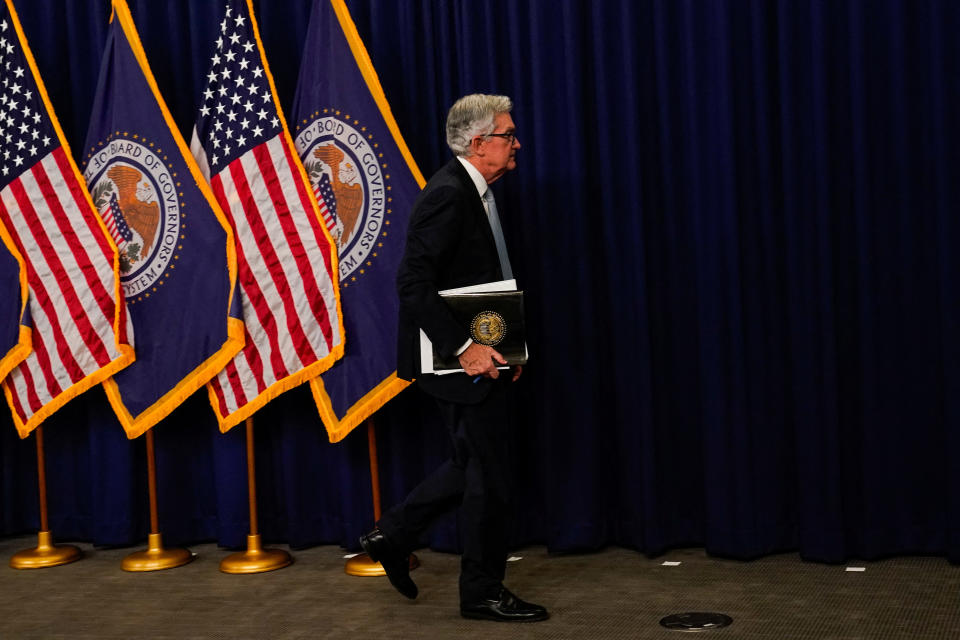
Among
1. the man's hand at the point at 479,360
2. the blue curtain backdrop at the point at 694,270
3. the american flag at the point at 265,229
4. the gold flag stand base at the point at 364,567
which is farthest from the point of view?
the american flag at the point at 265,229

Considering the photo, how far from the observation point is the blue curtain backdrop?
3.39m

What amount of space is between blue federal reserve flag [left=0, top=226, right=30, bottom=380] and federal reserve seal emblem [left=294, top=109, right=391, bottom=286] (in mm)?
1205

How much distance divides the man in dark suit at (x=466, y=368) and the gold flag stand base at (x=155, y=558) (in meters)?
1.12

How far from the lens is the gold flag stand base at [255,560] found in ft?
12.5

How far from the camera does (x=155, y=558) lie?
13.0 ft

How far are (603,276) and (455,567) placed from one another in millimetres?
1107

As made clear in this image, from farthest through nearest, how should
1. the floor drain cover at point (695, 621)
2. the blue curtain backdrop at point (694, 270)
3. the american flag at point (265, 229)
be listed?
the american flag at point (265, 229)
the blue curtain backdrop at point (694, 270)
the floor drain cover at point (695, 621)

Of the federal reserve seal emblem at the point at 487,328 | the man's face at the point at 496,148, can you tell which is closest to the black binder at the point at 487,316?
the federal reserve seal emblem at the point at 487,328

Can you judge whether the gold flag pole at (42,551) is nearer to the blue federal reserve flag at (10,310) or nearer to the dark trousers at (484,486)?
the blue federal reserve flag at (10,310)

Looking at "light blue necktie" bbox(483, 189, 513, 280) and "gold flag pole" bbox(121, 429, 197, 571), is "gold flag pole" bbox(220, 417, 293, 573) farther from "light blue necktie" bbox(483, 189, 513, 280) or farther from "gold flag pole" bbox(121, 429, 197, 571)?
"light blue necktie" bbox(483, 189, 513, 280)

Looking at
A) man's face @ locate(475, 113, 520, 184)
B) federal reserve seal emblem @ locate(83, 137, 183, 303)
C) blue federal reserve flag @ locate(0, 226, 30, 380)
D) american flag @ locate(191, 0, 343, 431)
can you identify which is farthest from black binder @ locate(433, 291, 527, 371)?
blue federal reserve flag @ locate(0, 226, 30, 380)

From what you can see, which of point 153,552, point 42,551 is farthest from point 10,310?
point 153,552

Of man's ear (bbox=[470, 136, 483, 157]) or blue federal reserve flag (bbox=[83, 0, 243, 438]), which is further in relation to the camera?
blue federal reserve flag (bbox=[83, 0, 243, 438])

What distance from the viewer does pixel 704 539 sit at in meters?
3.69
